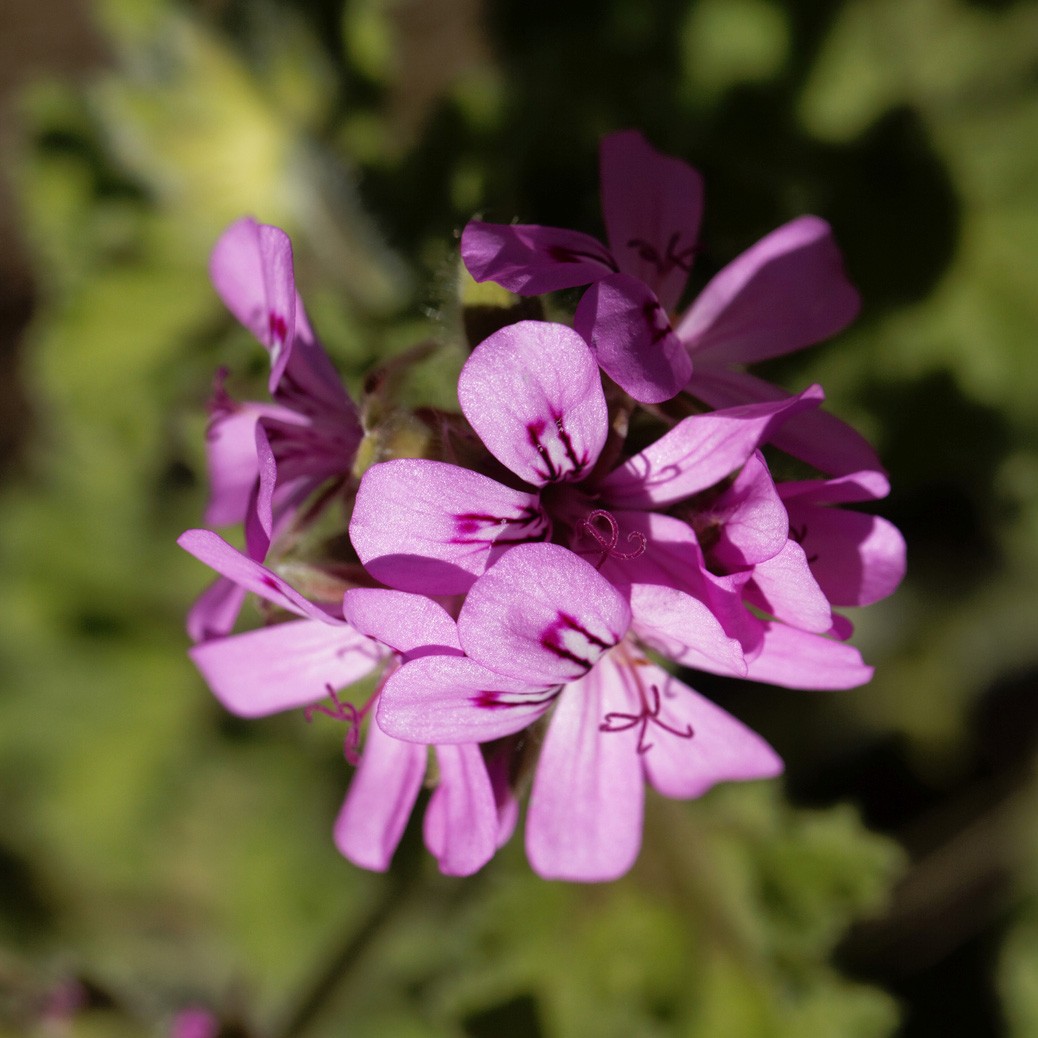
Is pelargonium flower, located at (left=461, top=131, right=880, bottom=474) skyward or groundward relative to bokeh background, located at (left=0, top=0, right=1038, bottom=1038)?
skyward

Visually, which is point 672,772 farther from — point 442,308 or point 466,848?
point 442,308

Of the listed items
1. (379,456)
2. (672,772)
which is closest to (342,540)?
(379,456)

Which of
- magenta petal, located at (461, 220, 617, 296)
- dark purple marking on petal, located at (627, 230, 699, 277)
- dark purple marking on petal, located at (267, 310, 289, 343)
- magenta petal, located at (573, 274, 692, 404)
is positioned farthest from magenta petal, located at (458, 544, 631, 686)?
dark purple marking on petal, located at (627, 230, 699, 277)

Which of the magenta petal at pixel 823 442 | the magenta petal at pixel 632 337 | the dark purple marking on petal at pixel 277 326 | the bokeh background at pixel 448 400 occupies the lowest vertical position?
the bokeh background at pixel 448 400

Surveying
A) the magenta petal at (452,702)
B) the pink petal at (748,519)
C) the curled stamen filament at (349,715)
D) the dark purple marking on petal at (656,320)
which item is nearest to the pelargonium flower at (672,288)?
the dark purple marking on petal at (656,320)

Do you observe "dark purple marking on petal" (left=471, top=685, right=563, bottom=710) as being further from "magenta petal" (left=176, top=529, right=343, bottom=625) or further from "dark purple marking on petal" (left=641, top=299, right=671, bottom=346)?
"dark purple marking on petal" (left=641, top=299, right=671, bottom=346)

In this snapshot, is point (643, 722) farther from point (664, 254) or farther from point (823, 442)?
point (664, 254)

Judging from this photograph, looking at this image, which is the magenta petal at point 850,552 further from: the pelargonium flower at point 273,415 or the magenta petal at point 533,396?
the pelargonium flower at point 273,415
